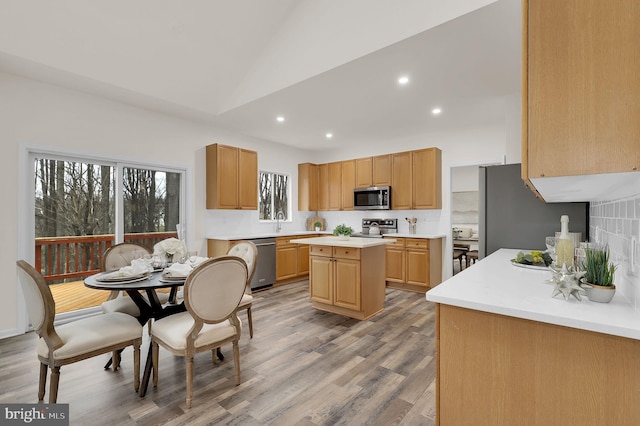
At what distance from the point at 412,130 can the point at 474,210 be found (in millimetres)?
3179

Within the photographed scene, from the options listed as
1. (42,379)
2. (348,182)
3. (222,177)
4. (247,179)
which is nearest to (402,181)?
(348,182)

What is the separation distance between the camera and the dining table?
2.01m

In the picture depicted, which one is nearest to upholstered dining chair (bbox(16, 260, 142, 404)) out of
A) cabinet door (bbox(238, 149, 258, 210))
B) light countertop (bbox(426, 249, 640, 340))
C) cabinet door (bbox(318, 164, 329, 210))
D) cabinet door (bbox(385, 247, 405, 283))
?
light countertop (bbox(426, 249, 640, 340))

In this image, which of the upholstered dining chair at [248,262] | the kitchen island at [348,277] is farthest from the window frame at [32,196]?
Answer: the kitchen island at [348,277]

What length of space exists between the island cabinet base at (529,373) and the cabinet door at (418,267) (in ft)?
11.9

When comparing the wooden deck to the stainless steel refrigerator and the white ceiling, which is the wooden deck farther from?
the stainless steel refrigerator

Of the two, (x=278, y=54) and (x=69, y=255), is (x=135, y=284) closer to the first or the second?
(x=69, y=255)

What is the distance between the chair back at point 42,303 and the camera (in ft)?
5.67

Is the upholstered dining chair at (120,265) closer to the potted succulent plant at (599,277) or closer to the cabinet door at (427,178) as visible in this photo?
the potted succulent plant at (599,277)

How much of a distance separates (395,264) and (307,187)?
8.45ft

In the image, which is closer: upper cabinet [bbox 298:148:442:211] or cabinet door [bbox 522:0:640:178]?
cabinet door [bbox 522:0:640:178]

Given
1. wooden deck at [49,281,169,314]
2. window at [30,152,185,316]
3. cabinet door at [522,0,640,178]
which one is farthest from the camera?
wooden deck at [49,281,169,314]

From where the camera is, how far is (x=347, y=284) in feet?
11.6

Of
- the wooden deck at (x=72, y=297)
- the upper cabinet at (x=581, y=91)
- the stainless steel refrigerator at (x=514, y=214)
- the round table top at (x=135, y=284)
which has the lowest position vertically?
the wooden deck at (x=72, y=297)
